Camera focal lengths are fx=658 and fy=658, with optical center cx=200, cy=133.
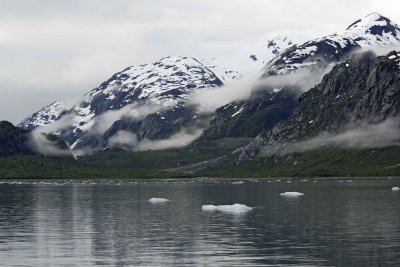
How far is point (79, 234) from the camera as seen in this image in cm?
10756

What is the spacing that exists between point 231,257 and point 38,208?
349ft

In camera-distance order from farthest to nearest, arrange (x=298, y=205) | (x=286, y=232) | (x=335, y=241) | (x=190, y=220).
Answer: (x=298, y=205), (x=190, y=220), (x=286, y=232), (x=335, y=241)

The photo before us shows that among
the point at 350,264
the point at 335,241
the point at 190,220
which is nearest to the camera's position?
the point at 350,264

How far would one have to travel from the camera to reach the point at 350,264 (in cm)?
7181

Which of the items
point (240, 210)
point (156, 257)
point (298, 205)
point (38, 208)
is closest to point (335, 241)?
point (156, 257)

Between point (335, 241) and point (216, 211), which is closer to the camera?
point (335, 241)

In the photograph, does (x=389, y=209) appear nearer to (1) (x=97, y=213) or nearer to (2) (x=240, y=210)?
(2) (x=240, y=210)

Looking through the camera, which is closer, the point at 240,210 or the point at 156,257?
the point at 156,257

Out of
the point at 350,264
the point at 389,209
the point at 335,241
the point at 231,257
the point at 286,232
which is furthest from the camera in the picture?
the point at 389,209

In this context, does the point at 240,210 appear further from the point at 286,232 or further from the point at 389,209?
the point at 286,232

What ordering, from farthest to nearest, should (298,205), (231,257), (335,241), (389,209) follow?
(298,205), (389,209), (335,241), (231,257)

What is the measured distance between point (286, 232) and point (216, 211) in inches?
1856

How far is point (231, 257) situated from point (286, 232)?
88.4 feet

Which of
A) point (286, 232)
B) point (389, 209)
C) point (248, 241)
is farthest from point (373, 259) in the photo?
point (389, 209)
